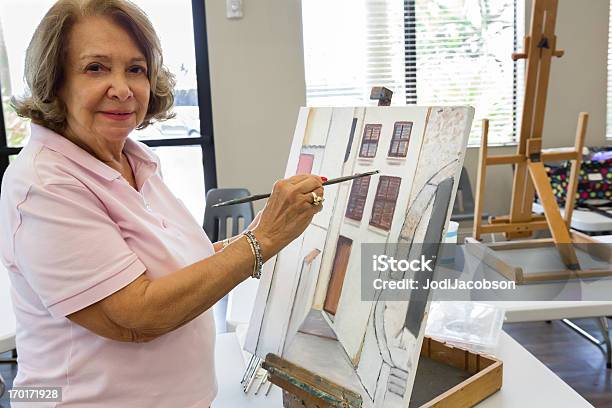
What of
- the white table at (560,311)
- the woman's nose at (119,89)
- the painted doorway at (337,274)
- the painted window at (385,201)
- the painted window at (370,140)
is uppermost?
the woman's nose at (119,89)

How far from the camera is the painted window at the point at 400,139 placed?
104 centimetres

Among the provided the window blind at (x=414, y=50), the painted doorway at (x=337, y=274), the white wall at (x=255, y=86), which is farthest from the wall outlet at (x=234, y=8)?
the painted doorway at (x=337, y=274)

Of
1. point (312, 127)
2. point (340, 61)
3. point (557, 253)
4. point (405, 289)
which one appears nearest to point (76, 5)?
point (312, 127)

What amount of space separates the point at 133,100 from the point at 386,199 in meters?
0.51

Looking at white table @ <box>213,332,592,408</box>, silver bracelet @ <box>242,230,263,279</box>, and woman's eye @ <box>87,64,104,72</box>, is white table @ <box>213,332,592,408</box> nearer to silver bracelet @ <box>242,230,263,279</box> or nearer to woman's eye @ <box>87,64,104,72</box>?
silver bracelet @ <box>242,230,263,279</box>

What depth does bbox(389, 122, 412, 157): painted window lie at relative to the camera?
→ 1042mm

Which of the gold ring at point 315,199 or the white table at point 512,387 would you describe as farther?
the white table at point 512,387

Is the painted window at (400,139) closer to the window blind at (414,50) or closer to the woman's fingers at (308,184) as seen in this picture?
the woman's fingers at (308,184)

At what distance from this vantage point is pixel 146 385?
93 centimetres

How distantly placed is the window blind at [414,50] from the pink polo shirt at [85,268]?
3.23 m

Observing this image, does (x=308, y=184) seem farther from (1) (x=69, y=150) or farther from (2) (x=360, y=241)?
(1) (x=69, y=150)

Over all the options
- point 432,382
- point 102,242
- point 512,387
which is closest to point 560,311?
point 512,387

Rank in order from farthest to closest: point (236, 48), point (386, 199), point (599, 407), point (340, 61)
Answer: point (340, 61) < point (236, 48) < point (599, 407) < point (386, 199)

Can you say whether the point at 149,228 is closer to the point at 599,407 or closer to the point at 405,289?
the point at 405,289
